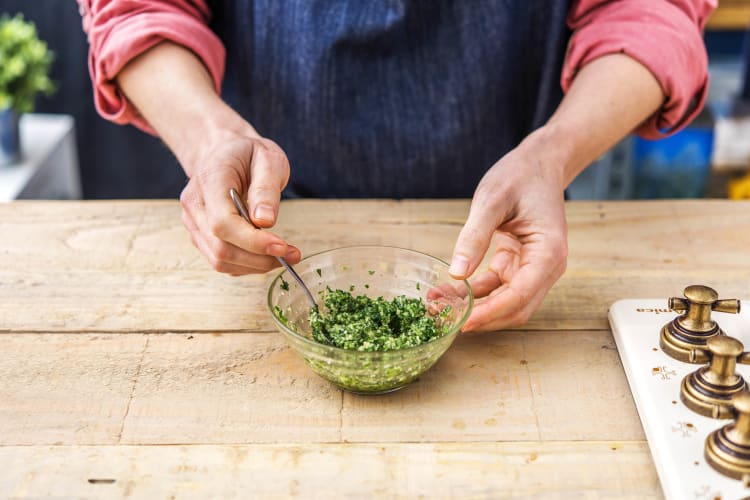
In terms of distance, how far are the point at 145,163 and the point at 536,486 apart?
272 cm

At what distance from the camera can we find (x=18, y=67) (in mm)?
2305

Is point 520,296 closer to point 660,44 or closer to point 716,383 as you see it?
point 716,383

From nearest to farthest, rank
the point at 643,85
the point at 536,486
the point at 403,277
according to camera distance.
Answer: the point at 536,486
the point at 403,277
the point at 643,85

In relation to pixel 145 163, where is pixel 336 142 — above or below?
above

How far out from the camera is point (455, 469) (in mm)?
833

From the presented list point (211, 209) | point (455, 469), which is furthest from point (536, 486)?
point (211, 209)

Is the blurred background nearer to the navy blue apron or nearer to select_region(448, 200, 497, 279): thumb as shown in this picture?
the navy blue apron

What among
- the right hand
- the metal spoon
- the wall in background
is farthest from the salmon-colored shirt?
the wall in background

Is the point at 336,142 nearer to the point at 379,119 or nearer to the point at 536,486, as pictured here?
the point at 379,119

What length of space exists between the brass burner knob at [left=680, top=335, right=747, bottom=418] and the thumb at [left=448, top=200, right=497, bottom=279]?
269 millimetres

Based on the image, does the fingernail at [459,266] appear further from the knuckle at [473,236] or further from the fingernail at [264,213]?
the fingernail at [264,213]

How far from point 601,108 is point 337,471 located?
0.71 m

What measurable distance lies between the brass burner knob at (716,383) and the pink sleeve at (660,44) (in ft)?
1.81

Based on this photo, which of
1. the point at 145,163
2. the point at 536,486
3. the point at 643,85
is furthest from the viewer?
the point at 145,163
